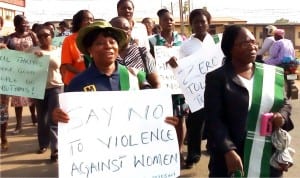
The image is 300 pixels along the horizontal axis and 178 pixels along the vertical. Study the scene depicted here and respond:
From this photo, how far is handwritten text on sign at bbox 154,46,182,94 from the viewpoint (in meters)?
4.99

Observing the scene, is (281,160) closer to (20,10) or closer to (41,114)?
(41,114)

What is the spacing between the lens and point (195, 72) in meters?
4.67

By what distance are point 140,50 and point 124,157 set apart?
161cm

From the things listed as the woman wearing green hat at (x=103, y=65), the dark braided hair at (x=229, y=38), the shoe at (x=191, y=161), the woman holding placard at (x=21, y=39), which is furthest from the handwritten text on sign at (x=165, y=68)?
the woman holding placard at (x=21, y=39)

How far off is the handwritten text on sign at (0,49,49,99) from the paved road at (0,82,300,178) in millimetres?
809

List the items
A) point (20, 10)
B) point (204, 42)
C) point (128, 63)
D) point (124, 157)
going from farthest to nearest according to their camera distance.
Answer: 1. point (20, 10)
2. point (204, 42)
3. point (128, 63)
4. point (124, 157)

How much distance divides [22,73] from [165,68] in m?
1.90

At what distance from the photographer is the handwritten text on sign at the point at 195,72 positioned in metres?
4.59

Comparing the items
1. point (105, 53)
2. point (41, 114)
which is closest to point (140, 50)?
point (105, 53)

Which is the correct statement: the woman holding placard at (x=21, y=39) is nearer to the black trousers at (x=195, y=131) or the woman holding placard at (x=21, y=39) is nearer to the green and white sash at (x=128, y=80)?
the black trousers at (x=195, y=131)

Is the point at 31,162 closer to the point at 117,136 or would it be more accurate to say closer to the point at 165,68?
the point at 165,68

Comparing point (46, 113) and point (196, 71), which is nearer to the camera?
point (196, 71)

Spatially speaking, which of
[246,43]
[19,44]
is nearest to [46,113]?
[19,44]

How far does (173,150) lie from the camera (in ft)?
9.12
